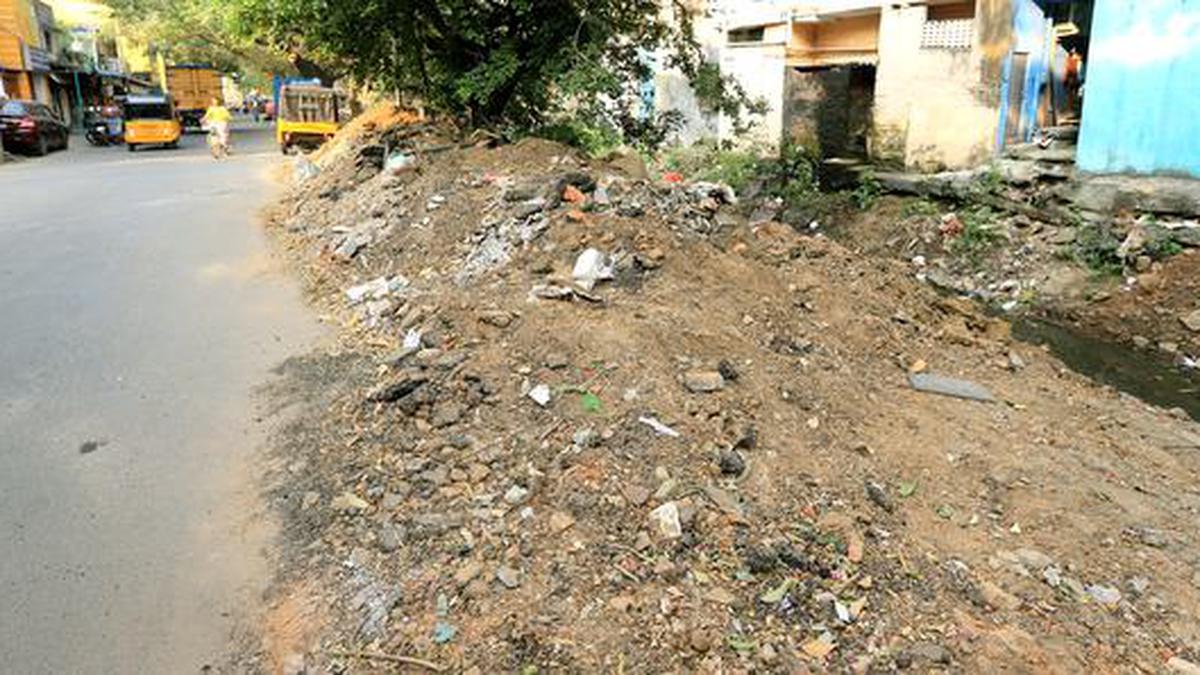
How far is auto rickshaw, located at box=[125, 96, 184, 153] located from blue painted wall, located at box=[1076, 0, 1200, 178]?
26.8 meters

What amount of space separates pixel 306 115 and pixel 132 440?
68.1 feet

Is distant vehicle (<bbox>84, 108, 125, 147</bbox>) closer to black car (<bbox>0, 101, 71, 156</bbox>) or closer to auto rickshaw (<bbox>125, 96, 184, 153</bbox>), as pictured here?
auto rickshaw (<bbox>125, 96, 184, 153</bbox>)

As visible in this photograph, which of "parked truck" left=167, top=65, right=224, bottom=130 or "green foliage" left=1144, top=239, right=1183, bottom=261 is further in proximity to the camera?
"parked truck" left=167, top=65, right=224, bottom=130

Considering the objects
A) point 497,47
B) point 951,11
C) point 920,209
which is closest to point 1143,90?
point 920,209

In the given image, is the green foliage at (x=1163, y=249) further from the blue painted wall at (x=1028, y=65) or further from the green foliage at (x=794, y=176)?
the green foliage at (x=794, y=176)

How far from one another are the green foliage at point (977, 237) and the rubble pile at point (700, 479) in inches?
159

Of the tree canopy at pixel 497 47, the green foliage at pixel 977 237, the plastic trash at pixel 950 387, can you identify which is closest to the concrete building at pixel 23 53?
the tree canopy at pixel 497 47

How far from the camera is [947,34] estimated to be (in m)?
13.6

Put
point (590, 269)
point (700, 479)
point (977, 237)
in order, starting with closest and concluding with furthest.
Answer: point (700, 479), point (590, 269), point (977, 237)

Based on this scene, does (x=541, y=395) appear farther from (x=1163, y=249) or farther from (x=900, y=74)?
(x=900, y=74)

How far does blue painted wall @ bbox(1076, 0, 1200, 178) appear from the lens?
33.2 feet

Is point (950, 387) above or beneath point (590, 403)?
beneath

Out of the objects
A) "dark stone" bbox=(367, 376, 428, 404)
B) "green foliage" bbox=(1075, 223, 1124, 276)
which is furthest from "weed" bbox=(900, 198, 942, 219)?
"dark stone" bbox=(367, 376, 428, 404)

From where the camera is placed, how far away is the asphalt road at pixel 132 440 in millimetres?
3697
